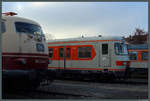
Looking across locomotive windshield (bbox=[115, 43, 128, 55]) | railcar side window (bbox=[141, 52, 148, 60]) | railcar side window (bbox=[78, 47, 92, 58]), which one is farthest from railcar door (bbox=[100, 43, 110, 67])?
railcar side window (bbox=[141, 52, 148, 60])

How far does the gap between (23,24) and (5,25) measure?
2.65 feet

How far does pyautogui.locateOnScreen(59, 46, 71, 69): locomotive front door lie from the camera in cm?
1694

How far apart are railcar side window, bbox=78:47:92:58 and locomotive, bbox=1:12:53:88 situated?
5853mm

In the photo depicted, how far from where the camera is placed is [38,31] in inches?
430

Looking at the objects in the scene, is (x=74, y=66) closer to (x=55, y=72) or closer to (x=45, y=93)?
(x=55, y=72)

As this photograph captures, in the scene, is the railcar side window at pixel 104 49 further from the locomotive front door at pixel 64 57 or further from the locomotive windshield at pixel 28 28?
the locomotive windshield at pixel 28 28

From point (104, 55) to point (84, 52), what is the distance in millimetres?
1465

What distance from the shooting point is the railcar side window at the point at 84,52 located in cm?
1630

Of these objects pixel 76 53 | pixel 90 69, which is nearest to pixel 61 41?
pixel 76 53

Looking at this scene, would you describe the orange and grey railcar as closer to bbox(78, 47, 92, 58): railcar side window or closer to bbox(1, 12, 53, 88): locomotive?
bbox(78, 47, 92, 58): railcar side window

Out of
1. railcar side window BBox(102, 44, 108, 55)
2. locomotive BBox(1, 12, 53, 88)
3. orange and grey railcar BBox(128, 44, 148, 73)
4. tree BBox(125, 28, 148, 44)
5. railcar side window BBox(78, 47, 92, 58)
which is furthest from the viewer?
tree BBox(125, 28, 148, 44)

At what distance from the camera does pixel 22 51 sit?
381 inches

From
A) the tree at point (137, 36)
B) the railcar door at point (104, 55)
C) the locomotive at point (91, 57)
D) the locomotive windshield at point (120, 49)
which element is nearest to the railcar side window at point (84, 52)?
the locomotive at point (91, 57)

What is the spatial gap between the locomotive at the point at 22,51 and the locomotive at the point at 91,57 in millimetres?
5835
